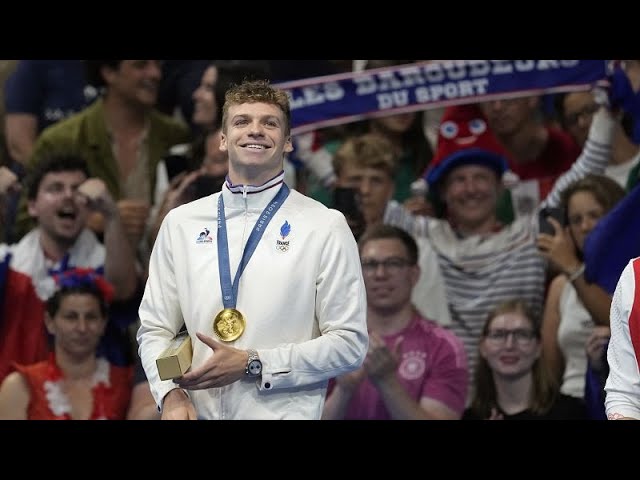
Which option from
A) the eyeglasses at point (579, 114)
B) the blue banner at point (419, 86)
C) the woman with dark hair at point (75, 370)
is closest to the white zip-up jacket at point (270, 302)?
the woman with dark hair at point (75, 370)

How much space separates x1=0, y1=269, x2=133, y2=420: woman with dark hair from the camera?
621 centimetres

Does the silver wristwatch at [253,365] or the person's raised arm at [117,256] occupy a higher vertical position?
the person's raised arm at [117,256]

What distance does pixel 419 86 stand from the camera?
6.52 m

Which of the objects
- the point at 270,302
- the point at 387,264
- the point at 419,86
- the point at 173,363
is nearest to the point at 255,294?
the point at 270,302

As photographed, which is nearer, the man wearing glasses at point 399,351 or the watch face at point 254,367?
the watch face at point 254,367

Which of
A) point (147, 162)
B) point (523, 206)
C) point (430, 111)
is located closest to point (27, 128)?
point (147, 162)

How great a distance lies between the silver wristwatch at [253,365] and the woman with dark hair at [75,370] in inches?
120

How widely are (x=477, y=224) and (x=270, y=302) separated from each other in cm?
326

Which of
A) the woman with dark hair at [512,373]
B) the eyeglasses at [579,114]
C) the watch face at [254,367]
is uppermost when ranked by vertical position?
the eyeglasses at [579,114]

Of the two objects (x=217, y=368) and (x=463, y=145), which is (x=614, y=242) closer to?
(x=463, y=145)

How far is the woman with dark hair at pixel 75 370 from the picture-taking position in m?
6.21

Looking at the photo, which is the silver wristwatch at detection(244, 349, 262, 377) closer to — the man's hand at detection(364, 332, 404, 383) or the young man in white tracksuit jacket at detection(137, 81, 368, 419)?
the young man in white tracksuit jacket at detection(137, 81, 368, 419)

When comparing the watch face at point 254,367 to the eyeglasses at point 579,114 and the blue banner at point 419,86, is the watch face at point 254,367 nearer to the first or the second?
the blue banner at point 419,86
